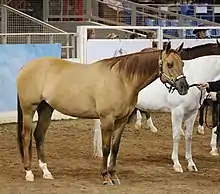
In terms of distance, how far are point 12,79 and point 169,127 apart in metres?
3.11

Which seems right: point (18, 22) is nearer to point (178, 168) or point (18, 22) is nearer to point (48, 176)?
point (178, 168)

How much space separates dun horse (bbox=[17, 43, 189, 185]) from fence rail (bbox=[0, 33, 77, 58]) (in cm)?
511

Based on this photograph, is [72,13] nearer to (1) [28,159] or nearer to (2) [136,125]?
(2) [136,125]

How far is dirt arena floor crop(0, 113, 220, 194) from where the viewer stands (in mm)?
7102

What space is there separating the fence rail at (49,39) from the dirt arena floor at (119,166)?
1817 mm

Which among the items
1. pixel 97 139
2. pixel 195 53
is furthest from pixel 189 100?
pixel 97 139

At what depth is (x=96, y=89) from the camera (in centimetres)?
725

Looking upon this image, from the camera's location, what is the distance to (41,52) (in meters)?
12.6

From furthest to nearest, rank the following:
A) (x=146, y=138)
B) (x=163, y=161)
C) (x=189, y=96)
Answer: (x=146, y=138) → (x=163, y=161) → (x=189, y=96)

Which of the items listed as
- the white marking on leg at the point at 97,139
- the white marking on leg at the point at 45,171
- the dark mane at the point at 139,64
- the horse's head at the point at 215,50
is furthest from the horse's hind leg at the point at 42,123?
the horse's head at the point at 215,50

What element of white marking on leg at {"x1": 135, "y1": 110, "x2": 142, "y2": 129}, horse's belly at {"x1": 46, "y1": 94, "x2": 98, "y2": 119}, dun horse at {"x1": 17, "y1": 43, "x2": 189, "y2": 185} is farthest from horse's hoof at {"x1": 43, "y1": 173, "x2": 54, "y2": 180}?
white marking on leg at {"x1": 135, "y1": 110, "x2": 142, "y2": 129}

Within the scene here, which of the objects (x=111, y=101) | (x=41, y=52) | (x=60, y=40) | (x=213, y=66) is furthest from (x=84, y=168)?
(x=60, y=40)

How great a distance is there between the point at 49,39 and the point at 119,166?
6181 mm

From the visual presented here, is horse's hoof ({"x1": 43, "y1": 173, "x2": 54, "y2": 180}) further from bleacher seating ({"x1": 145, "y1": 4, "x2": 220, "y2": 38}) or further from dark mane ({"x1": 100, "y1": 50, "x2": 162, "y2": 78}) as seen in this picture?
bleacher seating ({"x1": 145, "y1": 4, "x2": 220, "y2": 38})
